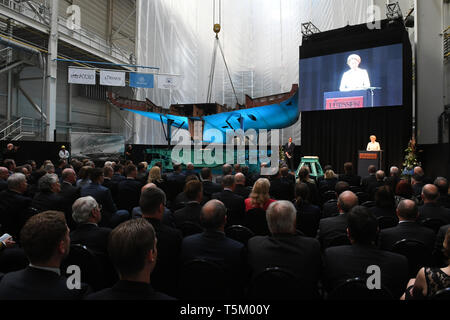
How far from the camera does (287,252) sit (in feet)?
5.58

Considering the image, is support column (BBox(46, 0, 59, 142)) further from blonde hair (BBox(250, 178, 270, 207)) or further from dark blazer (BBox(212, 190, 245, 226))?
blonde hair (BBox(250, 178, 270, 207))

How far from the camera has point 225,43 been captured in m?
16.2

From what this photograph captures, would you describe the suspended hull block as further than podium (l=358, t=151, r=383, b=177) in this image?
Yes

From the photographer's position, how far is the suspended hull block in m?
11.0

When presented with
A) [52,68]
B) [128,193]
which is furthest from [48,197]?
[52,68]

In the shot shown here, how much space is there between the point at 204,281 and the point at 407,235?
1.53m

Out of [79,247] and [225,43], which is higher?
[225,43]

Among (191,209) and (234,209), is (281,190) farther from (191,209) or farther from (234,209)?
(191,209)

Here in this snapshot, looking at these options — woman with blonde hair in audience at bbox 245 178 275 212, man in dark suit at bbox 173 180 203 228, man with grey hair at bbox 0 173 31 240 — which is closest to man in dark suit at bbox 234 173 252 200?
woman with blonde hair in audience at bbox 245 178 275 212

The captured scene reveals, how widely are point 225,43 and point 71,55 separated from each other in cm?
810

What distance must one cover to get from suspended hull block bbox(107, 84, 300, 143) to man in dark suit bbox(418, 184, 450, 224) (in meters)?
7.79

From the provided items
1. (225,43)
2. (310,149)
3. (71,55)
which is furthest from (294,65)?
(71,55)
